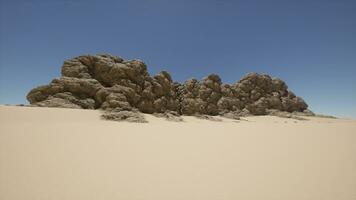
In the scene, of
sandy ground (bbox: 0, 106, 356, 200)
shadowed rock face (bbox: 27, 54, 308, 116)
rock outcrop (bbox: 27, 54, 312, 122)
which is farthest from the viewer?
shadowed rock face (bbox: 27, 54, 308, 116)

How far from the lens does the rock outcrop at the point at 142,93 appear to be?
15125mm

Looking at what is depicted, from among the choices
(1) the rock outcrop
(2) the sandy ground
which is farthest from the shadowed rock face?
(2) the sandy ground

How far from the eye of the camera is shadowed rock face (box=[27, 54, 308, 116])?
15328 mm

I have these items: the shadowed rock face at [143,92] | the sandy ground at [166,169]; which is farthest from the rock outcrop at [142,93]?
the sandy ground at [166,169]

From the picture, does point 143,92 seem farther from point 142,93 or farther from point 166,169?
point 166,169

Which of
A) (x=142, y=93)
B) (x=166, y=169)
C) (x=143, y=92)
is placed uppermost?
(x=143, y=92)

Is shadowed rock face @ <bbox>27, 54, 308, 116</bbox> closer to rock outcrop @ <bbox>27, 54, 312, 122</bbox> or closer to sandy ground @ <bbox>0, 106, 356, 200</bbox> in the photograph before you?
rock outcrop @ <bbox>27, 54, 312, 122</bbox>

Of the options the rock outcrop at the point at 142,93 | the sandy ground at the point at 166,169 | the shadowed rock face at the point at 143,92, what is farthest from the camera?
the shadowed rock face at the point at 143,92

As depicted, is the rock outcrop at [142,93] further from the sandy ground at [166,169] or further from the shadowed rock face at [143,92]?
the sandy ground at [166,169]

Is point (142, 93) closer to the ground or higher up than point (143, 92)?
closer to the ground

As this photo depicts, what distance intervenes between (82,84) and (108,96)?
2.43m

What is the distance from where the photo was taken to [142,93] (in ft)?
63.9

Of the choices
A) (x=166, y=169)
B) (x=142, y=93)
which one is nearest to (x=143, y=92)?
(x=142, y=93)

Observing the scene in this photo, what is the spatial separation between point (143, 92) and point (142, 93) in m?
0.14
